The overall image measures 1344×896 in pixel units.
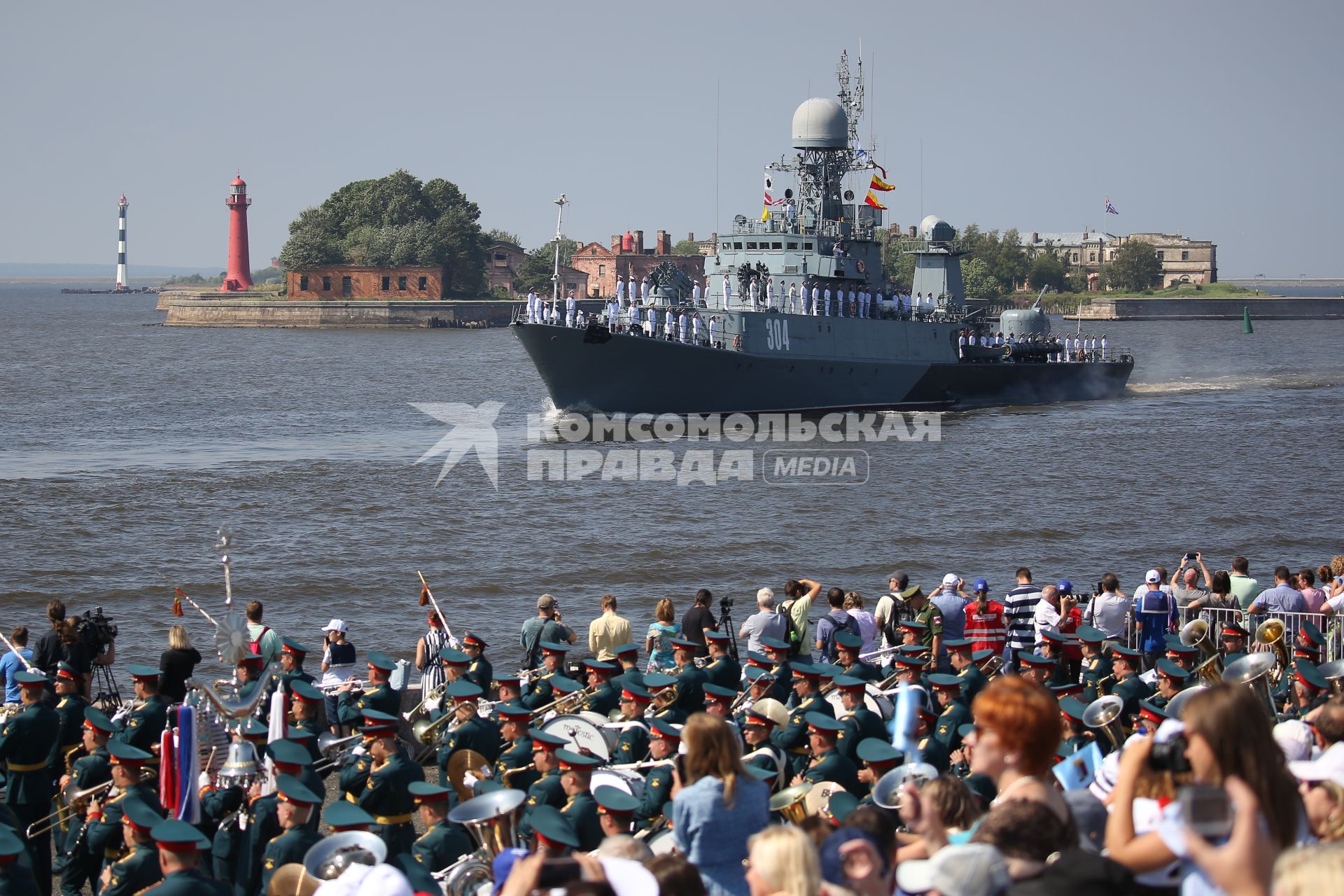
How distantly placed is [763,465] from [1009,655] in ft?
72.1

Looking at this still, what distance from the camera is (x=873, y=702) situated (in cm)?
900

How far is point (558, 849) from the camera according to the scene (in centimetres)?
543

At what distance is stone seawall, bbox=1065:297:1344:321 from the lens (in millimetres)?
150000

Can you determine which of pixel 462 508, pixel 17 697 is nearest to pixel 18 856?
pixel 17 697

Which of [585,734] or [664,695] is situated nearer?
[585,734]

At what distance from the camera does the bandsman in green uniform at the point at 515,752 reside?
7.44m

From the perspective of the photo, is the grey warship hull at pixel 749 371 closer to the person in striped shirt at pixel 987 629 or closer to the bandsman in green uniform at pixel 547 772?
the person in striped shirt at pixel 987 629

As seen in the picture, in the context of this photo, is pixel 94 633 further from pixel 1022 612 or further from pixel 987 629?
pixel 1022 612

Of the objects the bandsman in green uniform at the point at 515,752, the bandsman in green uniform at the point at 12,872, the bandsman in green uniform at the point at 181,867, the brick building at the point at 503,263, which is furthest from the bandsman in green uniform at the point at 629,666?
the brick building at the point at 503,263

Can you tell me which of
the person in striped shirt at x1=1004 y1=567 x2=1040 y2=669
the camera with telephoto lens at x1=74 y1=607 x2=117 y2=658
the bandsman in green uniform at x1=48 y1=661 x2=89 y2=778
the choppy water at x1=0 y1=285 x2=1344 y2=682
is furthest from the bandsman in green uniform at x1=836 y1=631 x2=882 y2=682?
the choppy water at x1=0 y1=285 x2=1344 y2=682

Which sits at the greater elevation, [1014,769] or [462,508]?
[1014,769]

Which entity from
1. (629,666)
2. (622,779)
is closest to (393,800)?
(622,779)

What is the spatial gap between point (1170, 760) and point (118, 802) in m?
4.96

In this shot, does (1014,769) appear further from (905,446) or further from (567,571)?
(905,446)
